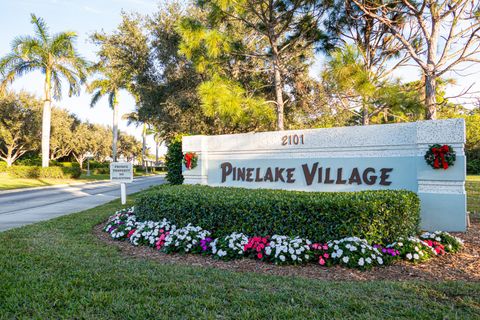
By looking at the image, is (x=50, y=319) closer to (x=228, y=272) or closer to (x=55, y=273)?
(x=55, y=273)

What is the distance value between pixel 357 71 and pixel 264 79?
622 cm

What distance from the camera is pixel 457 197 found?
5.91 metres

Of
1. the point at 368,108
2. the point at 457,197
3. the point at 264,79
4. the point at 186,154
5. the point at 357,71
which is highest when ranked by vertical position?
the point at 264,79

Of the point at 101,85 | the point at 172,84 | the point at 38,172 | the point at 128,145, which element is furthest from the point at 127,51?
the point at 128,145

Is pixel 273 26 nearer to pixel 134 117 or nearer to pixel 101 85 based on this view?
pixel 134 117

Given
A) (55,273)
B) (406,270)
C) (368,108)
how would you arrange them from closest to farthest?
1. (55,273)
2. (406,270)
3. (368,108)

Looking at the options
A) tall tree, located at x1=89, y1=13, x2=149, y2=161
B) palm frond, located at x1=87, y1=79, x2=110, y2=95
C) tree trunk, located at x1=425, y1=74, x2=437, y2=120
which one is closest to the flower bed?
tree trunk, located at x1=425, y1=74, x2=437, y2=120

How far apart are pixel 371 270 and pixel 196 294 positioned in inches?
86.8

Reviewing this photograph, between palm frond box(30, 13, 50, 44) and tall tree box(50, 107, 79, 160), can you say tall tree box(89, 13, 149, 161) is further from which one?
tall tree box(50, 107, 79, 160)

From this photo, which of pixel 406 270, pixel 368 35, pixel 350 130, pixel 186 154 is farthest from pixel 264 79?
pixel 406 270

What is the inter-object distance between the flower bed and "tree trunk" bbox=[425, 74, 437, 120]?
9.61ft

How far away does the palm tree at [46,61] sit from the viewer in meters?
20.7

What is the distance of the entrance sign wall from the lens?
597 centimetres

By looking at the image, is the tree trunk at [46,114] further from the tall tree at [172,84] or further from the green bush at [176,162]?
the green bush at [176,162]
